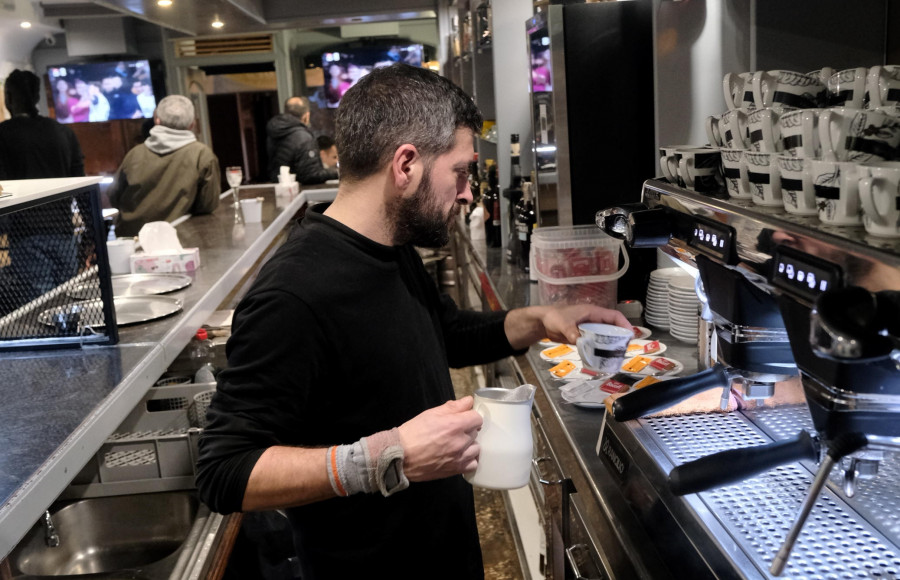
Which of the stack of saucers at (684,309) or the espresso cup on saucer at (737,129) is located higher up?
the espresso cup on saucer at (737,129)

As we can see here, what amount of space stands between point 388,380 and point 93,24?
392 inches

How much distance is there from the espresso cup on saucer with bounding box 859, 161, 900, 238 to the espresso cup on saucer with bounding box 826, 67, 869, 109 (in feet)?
0.91

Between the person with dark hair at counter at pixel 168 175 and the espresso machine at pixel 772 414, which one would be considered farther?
the person with dark hair at counter at pixel 168 175

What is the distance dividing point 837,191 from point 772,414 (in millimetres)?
626

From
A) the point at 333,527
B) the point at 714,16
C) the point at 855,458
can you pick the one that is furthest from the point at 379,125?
the point at 714,16

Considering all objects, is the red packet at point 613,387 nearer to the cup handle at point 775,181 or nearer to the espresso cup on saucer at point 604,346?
the espresso cup on saucer at point 604,346

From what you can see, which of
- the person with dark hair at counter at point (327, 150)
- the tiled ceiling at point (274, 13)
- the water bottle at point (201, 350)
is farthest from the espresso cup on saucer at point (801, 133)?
the person with dark hair at counter at point (327, 150)

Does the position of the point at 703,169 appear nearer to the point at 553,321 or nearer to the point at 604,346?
the point at 604,346

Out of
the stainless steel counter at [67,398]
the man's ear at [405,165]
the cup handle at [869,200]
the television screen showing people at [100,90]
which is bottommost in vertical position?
the stainless steel counter at [67,398]

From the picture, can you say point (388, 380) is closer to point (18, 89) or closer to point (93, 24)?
point (18, 89)

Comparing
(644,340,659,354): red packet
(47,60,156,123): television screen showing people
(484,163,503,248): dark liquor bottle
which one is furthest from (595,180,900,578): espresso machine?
(47,60,156,123): television screen showing people

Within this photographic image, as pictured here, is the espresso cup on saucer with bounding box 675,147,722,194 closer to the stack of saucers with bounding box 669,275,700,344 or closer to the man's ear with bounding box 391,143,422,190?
the man's ear with bounding box 391,143,422,190

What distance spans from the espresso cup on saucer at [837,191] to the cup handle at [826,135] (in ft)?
0.10

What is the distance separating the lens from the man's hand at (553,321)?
1758 mm
